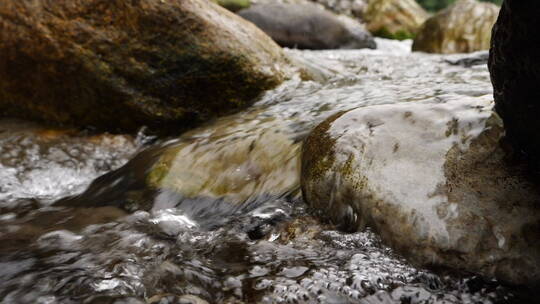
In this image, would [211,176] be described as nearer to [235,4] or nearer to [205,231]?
[205,231]

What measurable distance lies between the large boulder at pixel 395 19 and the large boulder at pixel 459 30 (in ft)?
14.0

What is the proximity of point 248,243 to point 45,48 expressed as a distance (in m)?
3.25

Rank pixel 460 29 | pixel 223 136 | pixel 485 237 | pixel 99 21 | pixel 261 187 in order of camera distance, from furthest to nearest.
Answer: pixel 460 29 → pixel 99 21 → pixel 223 136 → pixel 261 187 → pixel 485 237

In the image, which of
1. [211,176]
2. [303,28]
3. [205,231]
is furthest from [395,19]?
[205,231]

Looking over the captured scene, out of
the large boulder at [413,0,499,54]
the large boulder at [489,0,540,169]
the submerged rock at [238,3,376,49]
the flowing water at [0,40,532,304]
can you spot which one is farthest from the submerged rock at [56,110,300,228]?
the submerged rock at [238,3,376,49]

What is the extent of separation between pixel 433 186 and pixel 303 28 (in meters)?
9.74

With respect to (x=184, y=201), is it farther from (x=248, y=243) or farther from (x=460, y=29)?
(x=460, y=29)

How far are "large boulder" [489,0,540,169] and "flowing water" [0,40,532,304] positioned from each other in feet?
2.19

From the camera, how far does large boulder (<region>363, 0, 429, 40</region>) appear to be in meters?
14.9

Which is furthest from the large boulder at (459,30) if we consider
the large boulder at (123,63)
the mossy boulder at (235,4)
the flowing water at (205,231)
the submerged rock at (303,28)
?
the large boulder at (123,63)

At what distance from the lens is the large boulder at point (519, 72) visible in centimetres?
164

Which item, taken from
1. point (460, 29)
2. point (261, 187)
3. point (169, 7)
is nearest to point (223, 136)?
point (261, 187)

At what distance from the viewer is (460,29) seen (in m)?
10.1

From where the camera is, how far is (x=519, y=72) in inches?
69.9
